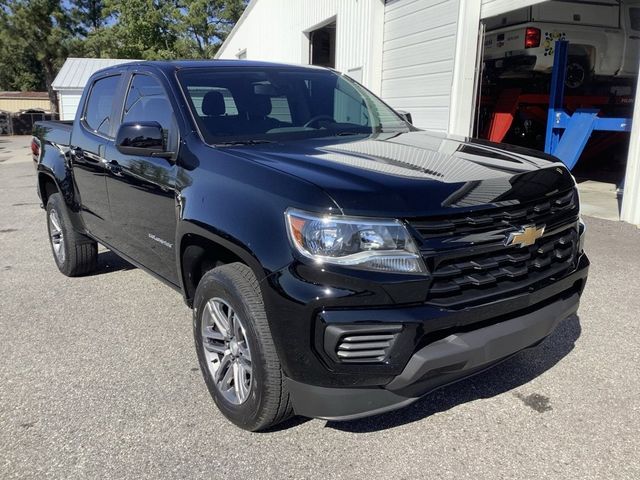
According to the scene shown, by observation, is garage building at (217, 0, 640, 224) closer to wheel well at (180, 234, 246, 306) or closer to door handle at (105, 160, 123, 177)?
wheel well at (180, 234, 246, 306)

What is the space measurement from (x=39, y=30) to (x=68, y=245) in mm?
51661

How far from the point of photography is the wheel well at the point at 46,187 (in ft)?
17.9

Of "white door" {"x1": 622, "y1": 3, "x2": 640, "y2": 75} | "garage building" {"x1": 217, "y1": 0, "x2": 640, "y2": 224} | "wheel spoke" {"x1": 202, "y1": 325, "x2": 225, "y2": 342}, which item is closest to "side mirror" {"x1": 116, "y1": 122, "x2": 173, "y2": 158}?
"wheel spoke" {"x1": 202, "y1": 325, "x2": 225, "y2": 342}

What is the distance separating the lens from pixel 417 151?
304 centimetres

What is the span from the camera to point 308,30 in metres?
14.9

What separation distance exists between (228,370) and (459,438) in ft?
3.86

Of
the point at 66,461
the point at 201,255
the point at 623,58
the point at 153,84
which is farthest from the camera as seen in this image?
the point at 623,58

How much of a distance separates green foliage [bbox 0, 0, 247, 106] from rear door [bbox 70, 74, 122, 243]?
116ft

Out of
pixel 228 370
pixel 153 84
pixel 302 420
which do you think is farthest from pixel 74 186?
pixel 302 420

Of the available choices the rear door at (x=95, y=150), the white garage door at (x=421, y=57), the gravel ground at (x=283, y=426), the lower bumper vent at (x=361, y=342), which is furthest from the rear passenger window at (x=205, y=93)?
the white garage door at (x=421, y=57)

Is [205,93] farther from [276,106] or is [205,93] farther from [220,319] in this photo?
[220,319]

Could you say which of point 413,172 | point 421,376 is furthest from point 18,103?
point 421,376

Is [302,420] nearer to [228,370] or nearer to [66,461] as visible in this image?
[228,370]

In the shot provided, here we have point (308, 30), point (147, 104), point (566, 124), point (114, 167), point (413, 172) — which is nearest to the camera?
point (413, 172)
